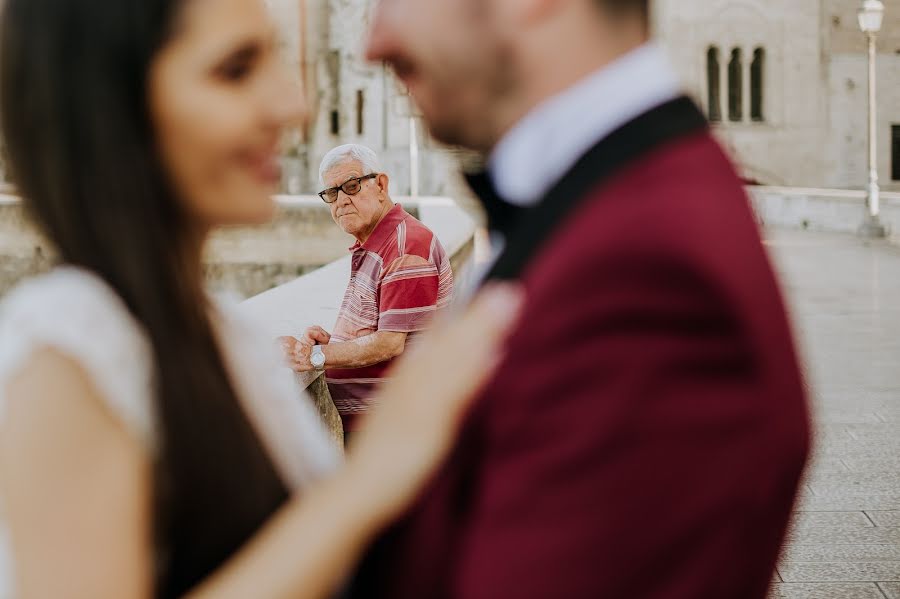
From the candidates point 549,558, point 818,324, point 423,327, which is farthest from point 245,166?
point 818,324

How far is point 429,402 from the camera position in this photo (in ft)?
2.87

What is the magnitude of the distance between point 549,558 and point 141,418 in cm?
35

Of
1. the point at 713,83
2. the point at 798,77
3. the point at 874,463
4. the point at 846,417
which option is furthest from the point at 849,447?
the point at 798,77

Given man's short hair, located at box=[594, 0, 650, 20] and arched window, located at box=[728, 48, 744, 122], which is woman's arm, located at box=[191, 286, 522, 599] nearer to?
man's short hair, located at box=[594, 0, 650, 20]

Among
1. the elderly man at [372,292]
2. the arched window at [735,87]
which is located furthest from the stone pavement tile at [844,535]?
the arched window at [735,87]

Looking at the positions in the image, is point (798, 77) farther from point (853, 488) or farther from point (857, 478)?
point (853, 488)

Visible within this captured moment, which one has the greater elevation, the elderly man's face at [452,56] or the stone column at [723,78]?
the stone column at [723,78]

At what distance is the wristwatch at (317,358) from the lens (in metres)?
3.00

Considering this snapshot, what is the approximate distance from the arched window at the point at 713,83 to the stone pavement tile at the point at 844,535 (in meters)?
28.6

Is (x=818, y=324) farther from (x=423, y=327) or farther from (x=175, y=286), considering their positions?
(x=175, y=286)

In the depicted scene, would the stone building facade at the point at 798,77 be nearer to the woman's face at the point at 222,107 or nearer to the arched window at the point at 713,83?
the arched window at the point at 713,83

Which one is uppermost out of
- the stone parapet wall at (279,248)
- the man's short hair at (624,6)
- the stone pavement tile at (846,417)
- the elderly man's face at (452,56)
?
the man's short hair at (624,6)

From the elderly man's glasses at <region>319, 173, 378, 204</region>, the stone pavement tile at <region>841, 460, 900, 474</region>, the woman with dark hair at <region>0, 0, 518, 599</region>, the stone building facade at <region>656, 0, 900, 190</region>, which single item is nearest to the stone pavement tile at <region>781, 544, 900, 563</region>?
the stone pavement tile at <region>841, 460, 900, 474</region>

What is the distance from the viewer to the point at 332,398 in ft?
11.0
